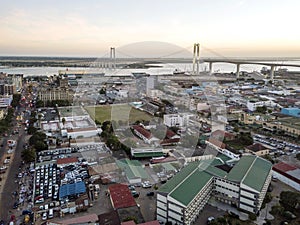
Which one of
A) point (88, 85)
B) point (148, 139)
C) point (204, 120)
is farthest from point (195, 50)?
point (148, 139)

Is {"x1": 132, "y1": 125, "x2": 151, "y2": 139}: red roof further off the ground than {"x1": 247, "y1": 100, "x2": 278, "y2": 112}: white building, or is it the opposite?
{"x1": 247, "y1": 100, "x2": 278, "y2": 112}: white building

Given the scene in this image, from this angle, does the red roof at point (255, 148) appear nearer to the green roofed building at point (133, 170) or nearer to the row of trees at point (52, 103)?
the green roofed building at point (133, 170)

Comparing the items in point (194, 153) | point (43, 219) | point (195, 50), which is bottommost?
point (43, 219)

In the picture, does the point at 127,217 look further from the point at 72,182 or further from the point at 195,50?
the point at 195,50

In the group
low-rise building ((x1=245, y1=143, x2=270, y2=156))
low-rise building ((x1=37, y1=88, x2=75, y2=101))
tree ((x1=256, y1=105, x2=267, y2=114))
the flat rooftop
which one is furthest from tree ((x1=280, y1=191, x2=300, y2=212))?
low-rise building ((x1=37, y1=88, x2=75, y2=101))

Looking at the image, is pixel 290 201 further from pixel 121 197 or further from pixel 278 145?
pixel 278 145

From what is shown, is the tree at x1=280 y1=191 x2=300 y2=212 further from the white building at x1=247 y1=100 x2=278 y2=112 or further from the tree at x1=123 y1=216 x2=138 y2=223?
the white building at x1=247 y1=100 x2=278 y2=112
